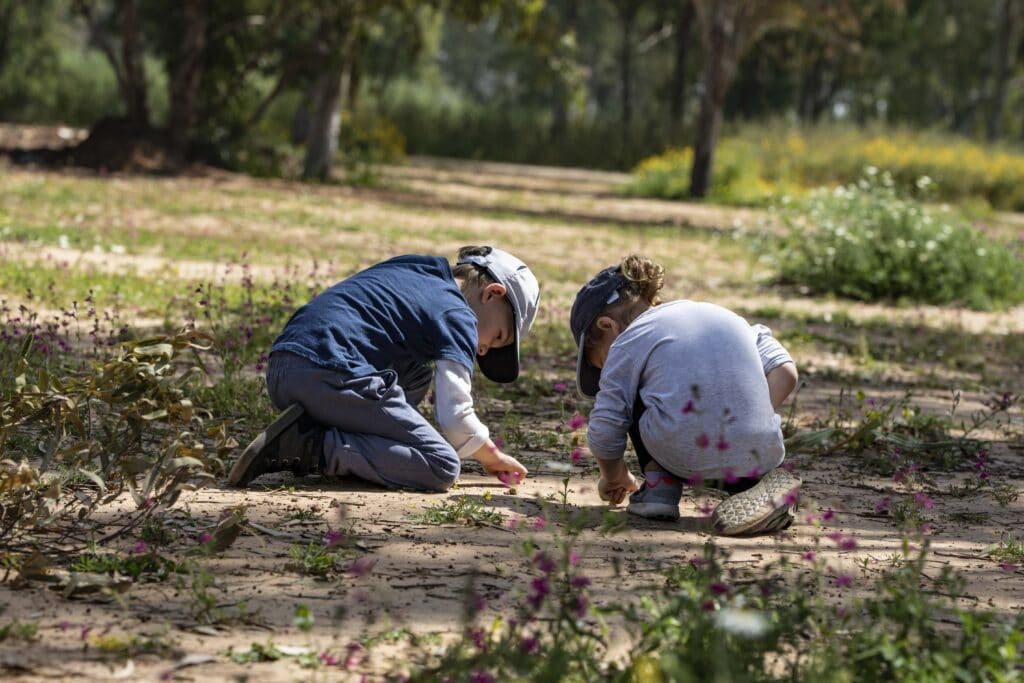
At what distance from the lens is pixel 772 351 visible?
15.1 feet

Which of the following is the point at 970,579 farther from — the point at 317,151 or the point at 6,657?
the point at 317,151

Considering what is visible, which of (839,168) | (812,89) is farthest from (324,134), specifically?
(812,89)

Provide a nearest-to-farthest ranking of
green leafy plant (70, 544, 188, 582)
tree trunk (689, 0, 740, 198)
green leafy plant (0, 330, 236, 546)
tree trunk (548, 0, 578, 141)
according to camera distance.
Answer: green leafy plant (70, 544, 188, 582)
green leafy plant (0, 330, 236, 546)
tree trunk (548, 0, 578, 141)
tree trunk (689, 0, 740, 198)

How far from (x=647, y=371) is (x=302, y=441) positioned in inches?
48.2

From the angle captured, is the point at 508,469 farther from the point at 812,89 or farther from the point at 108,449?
the point at 812,89

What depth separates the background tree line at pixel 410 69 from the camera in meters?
20.8

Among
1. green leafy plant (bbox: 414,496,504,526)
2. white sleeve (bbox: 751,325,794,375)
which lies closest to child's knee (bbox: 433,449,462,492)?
green leafy plant (bbox: 414,496,504,526)

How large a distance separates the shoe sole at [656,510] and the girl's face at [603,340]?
56cm

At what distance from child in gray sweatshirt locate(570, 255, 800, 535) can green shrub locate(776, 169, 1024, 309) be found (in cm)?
767

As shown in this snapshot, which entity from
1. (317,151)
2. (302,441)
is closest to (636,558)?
(302,441)

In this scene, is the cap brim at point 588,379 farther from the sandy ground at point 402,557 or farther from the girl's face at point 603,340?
the sandy ground at point 402,557

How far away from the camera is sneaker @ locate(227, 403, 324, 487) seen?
14.1ft

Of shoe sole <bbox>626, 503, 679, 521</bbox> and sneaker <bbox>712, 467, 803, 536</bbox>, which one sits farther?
shoe sole <bbox>626, 503, 679, 521</bbox>

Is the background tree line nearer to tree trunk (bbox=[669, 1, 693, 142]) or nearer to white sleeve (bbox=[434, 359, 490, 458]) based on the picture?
tree trunk (bbox=[669, 1, 693, 142])
